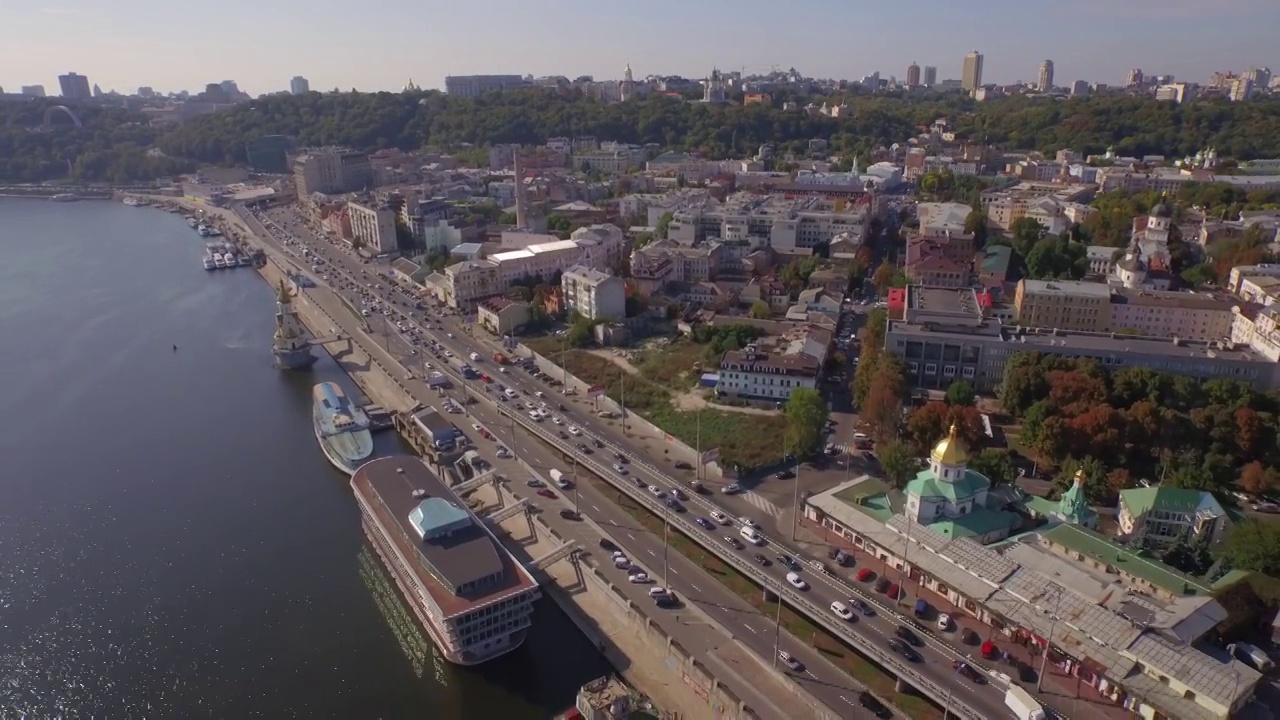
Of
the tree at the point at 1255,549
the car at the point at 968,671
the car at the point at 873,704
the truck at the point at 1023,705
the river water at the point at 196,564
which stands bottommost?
the river water at the point at 196,564

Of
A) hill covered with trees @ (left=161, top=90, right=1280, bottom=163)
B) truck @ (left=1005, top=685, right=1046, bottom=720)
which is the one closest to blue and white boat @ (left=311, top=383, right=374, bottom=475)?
truck @ (left=1005, top=685, right=1046, bottom=720)

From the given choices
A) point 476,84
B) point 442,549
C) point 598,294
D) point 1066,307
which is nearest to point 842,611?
point 442,549

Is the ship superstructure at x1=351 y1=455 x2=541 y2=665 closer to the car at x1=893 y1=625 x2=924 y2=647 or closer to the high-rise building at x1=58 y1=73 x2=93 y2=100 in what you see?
the car at x1=893 y1=625 x2=924 y2=647

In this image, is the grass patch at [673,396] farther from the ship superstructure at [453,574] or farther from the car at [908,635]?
the ship superstructure at [453,574]

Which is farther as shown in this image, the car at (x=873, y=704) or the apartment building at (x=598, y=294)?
the apartment building at (x=598, y=294)

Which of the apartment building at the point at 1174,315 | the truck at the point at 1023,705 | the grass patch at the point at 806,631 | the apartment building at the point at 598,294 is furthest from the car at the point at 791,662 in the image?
the apartment building at the point at 1174,315

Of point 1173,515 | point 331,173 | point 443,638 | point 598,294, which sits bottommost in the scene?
point 443,638

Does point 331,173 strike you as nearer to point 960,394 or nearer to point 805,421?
point 805,421
